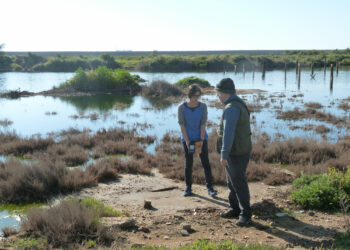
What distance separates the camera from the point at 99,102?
28812 millimetres

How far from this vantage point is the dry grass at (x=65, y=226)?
492 cm

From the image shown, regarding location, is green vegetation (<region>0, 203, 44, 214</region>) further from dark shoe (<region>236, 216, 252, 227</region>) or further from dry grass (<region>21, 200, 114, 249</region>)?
dark shoe (<region>236, 216, 252, 227</region>)

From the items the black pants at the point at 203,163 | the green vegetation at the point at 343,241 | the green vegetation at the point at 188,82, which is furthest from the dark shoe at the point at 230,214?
the green vegetation at the point at 188,82

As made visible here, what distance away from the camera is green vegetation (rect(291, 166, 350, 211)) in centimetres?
642

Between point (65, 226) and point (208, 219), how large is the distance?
228 centimetres

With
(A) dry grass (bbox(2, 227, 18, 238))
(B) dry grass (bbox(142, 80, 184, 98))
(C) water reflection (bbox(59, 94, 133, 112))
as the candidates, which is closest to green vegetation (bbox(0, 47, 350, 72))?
(B) dry grass (bbox(142, 80, 184, 98))

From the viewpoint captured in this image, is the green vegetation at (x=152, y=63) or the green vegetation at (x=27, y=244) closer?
the green vegetation at (x=27, y=244)

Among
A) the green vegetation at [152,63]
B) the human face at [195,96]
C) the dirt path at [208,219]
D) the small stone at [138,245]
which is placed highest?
the green vegetation at [152,63]

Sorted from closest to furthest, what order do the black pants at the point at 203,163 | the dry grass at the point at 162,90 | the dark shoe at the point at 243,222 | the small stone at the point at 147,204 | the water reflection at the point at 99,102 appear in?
the dark shoe at the point at 243,222 < the small stone at the point at 147,204 < the black pants at the point at 203,163 < the water reflection at the point at 99,102 < the dry grass at the point at 162,90

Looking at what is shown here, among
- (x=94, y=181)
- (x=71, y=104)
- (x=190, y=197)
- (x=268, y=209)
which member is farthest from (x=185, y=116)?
(x=71, y=104)

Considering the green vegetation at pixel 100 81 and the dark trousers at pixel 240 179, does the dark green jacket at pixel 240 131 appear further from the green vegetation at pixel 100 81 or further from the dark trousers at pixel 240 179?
the green vegetation at pixel 100 81

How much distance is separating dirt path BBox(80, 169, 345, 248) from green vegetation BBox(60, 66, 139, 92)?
28.9 m

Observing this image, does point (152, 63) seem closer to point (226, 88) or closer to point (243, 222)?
point (226, 88)

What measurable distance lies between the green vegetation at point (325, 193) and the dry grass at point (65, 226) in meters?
3.52
